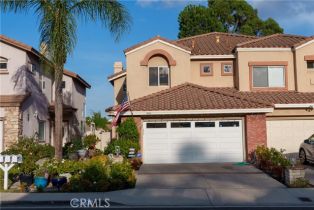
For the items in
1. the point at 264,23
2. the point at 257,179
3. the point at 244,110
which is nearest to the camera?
the point at 257,179

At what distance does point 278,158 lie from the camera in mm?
17625

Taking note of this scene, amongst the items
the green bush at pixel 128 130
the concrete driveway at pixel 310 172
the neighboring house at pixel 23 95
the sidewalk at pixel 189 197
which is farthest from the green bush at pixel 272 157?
the neighboring house at pixel 23 95

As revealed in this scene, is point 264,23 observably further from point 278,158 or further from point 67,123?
point 278,158

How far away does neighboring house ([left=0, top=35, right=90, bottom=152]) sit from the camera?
22469 millimetres

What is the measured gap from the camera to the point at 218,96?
23.2 meters

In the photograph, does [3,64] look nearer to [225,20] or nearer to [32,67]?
[32,67]

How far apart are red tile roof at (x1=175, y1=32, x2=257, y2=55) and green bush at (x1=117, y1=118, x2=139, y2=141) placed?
713 cm

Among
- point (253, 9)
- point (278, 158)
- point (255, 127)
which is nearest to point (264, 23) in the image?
point (253, 9)

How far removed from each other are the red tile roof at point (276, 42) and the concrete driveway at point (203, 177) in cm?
823


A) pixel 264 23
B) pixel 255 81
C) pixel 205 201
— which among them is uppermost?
pixel 264 23

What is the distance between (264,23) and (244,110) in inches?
1251

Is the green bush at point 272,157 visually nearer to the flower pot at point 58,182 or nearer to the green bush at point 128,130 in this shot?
the green bush at point 128,130

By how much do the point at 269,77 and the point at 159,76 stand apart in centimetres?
620
